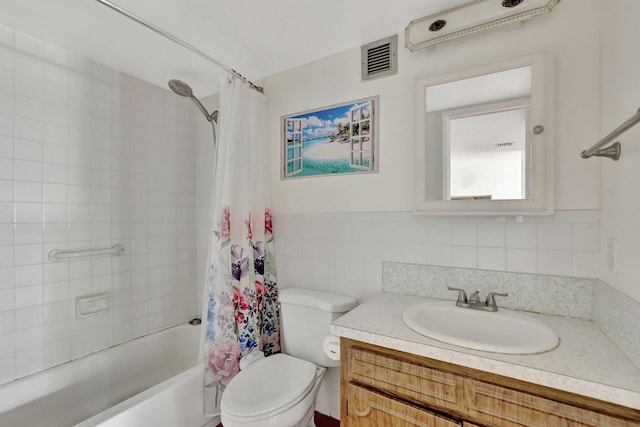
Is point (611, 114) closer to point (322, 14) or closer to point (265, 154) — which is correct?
point (322, 14)

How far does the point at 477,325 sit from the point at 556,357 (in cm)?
36

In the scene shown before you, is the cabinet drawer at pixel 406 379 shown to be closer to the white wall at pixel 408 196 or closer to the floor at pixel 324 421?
the white wall at pixel 408 196

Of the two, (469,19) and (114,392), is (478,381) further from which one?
(114,392)

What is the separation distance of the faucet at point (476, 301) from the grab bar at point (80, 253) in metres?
2.02

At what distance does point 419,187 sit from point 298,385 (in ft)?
3.62

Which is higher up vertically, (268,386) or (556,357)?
(556,357)

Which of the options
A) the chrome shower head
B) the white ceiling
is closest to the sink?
the white ceiling

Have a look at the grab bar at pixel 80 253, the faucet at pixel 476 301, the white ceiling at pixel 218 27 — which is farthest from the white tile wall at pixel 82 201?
the faucet at pixel 476 301

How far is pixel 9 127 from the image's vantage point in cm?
146

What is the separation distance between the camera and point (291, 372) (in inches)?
55.9

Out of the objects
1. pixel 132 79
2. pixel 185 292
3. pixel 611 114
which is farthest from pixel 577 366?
pixel 132 79

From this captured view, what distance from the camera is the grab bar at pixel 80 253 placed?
1579 mm

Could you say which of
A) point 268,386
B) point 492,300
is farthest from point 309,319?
point 492,300

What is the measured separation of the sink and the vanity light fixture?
1.24m
